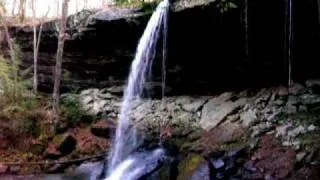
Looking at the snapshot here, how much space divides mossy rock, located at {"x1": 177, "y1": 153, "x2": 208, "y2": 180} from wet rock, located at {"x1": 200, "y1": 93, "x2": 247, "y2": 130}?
1.78 metres

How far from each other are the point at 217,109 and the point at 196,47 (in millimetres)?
1717

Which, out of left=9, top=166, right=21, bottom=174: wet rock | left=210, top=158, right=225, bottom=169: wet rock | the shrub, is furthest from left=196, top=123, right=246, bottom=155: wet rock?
left=9, top=166, right=21, bottom=174: wet rock

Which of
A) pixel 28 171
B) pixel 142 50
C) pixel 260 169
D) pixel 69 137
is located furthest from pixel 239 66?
pixel 28 171

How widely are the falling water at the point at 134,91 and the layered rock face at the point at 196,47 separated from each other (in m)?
0.26

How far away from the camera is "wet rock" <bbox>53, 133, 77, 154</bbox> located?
11.2 m

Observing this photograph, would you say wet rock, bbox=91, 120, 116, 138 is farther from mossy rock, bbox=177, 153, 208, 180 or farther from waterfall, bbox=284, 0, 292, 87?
waterfall, bbox=284, 0, 292, 87

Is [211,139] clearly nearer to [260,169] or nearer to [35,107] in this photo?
[260,169]

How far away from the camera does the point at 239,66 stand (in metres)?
11.6

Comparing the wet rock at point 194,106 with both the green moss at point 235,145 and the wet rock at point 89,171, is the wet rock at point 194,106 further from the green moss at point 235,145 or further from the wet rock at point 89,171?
the wet rock at point 89,171

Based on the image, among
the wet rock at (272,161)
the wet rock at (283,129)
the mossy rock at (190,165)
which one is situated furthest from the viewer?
Result: the wet rock at (283,129)

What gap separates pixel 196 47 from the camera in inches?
454

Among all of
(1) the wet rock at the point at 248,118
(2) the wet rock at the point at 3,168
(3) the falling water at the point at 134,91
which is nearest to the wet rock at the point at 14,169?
(2) the wet rock at the point at 3,168

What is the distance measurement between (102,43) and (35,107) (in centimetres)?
276

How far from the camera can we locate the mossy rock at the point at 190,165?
27.8 feet
